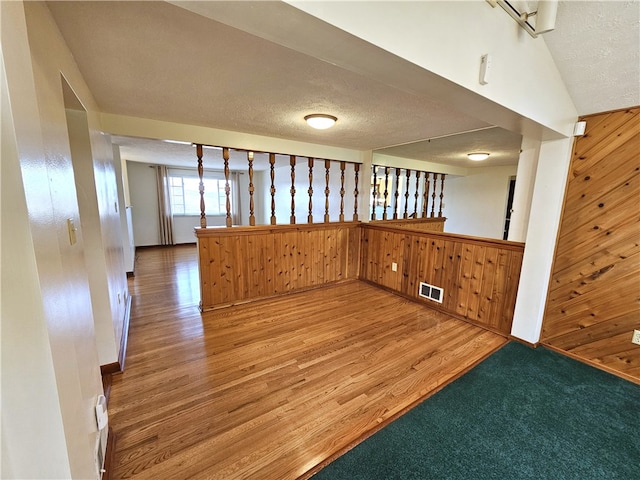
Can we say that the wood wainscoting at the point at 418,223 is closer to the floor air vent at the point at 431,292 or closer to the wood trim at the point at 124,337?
the floor air vent at the point at 431,292

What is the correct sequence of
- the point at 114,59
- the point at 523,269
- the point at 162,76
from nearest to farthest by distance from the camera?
the point at 114,59
the point at 162,76
the point at 523,269

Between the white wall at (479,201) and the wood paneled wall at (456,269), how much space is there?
301cm

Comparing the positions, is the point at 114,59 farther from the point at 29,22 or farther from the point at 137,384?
the point at 137,384

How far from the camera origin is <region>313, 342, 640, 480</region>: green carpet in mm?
1380

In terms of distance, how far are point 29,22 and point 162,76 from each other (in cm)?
85

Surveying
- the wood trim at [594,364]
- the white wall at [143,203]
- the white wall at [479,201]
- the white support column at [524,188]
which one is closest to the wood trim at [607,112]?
the white support column at [524,188]

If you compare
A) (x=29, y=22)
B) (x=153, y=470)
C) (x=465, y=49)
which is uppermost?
(x=465, y=49)

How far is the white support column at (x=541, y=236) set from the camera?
230 centimetres

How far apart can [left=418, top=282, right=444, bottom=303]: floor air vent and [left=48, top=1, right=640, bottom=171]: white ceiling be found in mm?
1928

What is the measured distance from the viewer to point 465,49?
1.30 metres

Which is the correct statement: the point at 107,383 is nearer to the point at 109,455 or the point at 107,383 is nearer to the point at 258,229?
the point at 109,455

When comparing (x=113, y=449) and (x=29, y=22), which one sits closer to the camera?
(x=29, y=22)

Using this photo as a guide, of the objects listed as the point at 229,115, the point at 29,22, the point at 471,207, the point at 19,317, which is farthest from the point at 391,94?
the point at 471,207

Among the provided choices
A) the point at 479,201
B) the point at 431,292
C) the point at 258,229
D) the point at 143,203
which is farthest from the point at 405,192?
the point at 143,203
